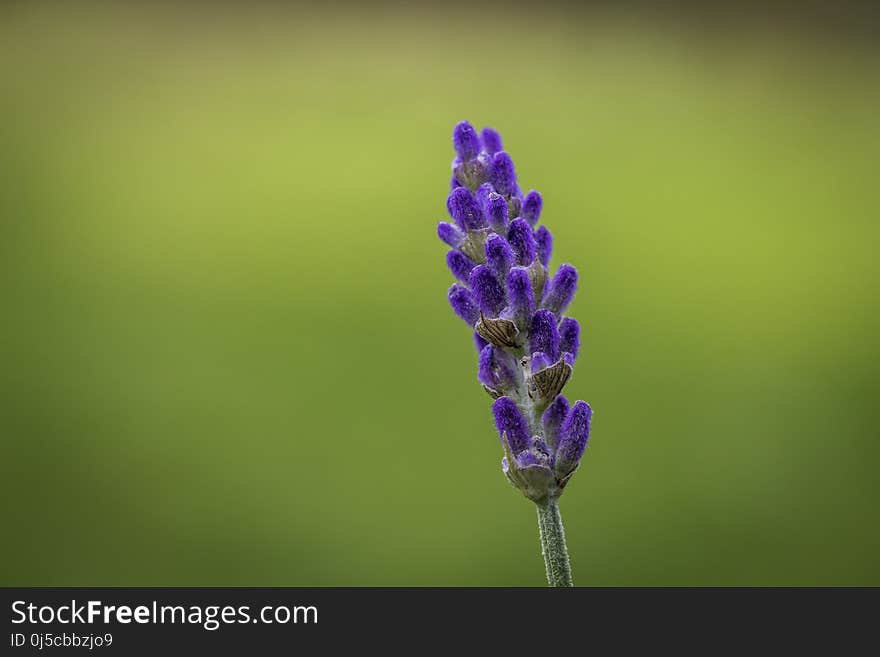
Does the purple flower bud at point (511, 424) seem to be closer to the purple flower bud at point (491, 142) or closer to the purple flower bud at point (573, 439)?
the purple flower bud at point (573, 439)

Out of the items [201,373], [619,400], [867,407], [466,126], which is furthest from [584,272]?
[466,126]

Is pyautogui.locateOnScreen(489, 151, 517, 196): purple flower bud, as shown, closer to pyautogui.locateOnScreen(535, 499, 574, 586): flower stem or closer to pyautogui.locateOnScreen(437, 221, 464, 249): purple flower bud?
pyautogui.locateOnScreen(437, 221, 464, 249): purple flower bud

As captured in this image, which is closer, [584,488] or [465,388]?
[584,488]

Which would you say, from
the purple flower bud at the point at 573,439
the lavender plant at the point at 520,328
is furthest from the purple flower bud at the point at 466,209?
the purple flower bud at the point at 573,439

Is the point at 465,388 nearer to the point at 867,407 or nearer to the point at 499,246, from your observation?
the point at 867,407

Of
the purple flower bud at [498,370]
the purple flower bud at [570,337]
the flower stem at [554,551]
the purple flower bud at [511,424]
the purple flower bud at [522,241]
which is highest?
the purple flower bud at [522,241]

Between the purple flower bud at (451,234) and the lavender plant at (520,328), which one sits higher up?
the purple flower bud at (451,234)

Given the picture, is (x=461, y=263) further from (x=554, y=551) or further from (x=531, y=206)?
(x=554, y=551)
